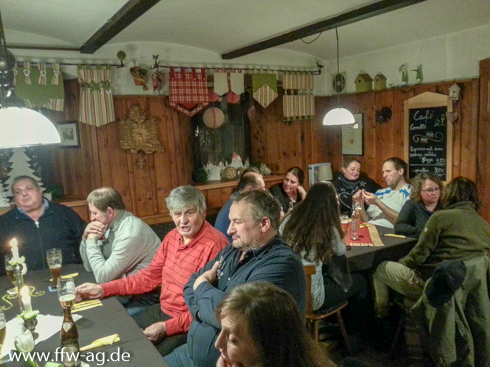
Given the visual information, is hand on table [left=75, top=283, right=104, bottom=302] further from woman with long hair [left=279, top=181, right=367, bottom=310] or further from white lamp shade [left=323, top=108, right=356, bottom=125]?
white lamp shade [left=323, top=108, right=356, bottom=125]

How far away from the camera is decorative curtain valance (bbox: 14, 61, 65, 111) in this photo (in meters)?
3.87

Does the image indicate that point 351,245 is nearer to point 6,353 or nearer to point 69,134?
point 6,353

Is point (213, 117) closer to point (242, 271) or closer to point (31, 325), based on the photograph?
point (242, 271)

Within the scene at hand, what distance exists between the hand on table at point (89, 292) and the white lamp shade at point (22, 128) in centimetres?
Answer: 85

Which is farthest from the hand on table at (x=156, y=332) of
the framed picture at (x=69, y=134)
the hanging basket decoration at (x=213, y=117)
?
the hanging basket decoration at (x=213, y=117)

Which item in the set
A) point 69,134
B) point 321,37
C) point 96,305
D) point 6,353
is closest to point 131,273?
point 96,305

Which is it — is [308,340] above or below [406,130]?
below

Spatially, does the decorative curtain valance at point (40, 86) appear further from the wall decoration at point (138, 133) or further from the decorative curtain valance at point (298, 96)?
the decorative curtain valance at point (298, 96)

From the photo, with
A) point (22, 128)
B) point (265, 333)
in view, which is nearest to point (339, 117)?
point (22, 128)

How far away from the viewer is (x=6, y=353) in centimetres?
159

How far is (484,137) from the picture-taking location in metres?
4.15

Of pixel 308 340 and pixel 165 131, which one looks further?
pixel 165 131

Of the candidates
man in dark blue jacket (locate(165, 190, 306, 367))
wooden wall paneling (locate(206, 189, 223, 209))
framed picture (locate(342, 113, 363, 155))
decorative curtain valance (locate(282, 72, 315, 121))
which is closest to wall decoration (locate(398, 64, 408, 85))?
framed picture (locate(342, 113, 363, 155))

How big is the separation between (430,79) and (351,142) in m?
1.38
